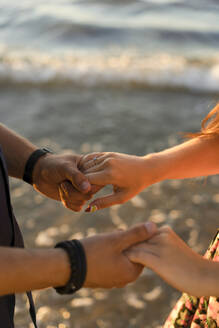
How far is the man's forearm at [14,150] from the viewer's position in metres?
1.75

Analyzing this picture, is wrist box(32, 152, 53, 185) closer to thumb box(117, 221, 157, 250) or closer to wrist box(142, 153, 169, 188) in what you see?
wrist box(142, 153, 169, 188)

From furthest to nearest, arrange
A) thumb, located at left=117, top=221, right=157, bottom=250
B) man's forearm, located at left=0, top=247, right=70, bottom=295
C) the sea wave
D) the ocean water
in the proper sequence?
the ocean water → the sea wave → thumb, located at left=117, top=221, right=157, bottom=250 → man's forearm, located at left=0, top=247, right=70, bottom=295

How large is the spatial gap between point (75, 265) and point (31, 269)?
0.39 ft

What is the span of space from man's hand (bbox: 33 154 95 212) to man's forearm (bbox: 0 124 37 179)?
6 centimetres

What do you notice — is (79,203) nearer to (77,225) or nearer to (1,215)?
(1,215)

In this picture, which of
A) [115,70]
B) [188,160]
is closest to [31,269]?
[188,160]

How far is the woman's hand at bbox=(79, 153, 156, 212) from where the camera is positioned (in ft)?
5.93

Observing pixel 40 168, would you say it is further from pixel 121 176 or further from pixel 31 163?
pixel 121 176

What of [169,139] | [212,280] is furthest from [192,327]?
[169,139]

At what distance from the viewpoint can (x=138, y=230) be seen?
138 centimetres

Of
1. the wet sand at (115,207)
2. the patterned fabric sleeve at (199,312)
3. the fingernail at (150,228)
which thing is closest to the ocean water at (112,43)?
the wet sand at (115,207)

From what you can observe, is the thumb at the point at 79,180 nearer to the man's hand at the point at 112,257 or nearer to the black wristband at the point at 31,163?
the black wristband at the point at 31,163

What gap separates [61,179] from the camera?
1.87 m

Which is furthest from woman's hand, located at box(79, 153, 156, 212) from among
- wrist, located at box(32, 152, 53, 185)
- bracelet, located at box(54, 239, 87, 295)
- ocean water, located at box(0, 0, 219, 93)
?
ocean water, located at box(0, 0, 219, 93)
